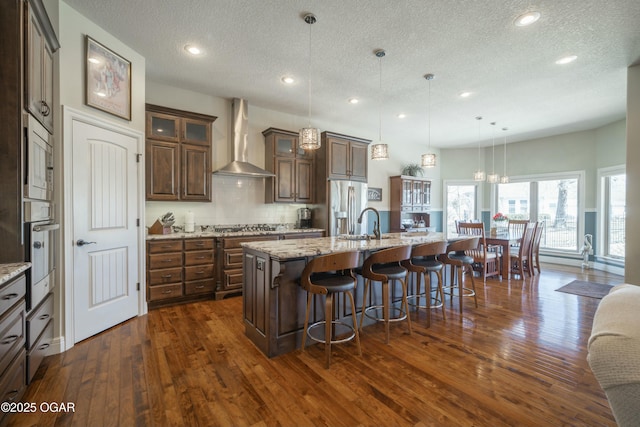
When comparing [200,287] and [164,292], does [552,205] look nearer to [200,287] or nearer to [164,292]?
[200,287]

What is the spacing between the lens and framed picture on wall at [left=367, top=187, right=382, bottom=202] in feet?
21.4

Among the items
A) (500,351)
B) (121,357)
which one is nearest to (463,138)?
(500,351)

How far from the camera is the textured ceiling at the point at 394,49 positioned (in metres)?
2.51

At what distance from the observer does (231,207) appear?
4.68 m

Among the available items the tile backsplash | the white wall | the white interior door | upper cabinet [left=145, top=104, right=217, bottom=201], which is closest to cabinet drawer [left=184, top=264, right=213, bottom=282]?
the white interior door

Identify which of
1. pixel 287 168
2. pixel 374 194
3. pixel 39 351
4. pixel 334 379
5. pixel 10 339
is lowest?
pixel 334 379

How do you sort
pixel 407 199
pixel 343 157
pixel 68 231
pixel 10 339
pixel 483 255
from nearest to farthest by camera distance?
pixel 10 339 < pixel 68 231 < pixel 483 255 < pixel 343 157 < pixel 407 199

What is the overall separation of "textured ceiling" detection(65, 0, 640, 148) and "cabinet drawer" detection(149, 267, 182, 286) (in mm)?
2561

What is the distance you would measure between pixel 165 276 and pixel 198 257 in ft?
1.44

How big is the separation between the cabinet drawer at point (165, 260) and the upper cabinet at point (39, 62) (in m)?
1.70

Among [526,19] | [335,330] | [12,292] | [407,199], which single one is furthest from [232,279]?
[407,199]

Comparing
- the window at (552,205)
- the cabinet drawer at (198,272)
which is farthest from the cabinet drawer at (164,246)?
the window at (552,205)

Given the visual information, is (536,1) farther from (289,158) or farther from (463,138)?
(463,138)

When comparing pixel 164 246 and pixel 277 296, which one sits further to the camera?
pixel 164 246
